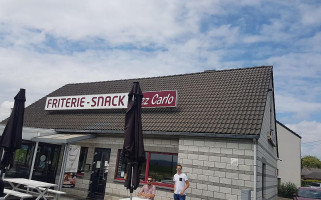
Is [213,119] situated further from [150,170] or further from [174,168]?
[150,170]

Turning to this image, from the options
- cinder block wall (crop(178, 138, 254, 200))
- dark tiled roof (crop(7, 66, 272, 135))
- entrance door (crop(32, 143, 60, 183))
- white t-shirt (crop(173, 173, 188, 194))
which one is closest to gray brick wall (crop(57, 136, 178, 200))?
dark tiled roof (crop(7, 66, 272, 135))

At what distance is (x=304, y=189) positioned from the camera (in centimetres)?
1360

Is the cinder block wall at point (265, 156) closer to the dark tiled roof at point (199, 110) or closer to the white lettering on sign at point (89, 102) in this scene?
the dark tiled roof at point (199, 110)

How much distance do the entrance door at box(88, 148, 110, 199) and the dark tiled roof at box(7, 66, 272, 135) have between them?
1.31 meters

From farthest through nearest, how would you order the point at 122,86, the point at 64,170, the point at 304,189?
the point at 122,86, the point at 304,189, the point at 64,170

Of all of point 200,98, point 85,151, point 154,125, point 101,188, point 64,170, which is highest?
point 200,98

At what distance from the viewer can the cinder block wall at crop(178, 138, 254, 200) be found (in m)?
8.47

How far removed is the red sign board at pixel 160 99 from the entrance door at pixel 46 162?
5.36 metres

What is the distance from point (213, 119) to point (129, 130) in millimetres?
4754

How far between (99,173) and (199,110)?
5.69 m

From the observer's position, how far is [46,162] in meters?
12.6

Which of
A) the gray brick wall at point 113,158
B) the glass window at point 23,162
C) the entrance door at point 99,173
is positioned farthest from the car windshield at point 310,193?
the glass window at point 23,162

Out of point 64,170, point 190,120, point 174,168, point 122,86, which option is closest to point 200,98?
point 190,120

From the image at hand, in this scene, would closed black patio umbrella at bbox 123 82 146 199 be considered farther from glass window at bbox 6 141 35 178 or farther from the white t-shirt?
glass window at bbox 6 141 35 178
